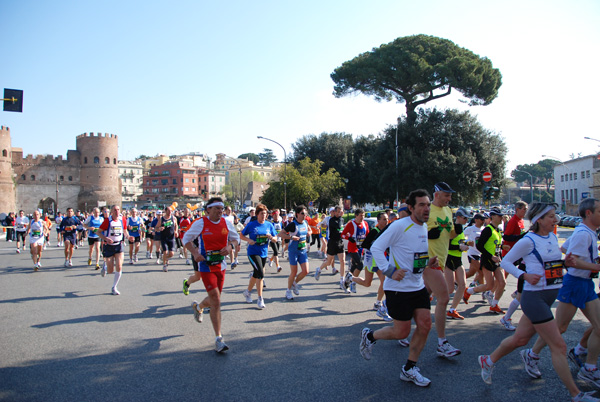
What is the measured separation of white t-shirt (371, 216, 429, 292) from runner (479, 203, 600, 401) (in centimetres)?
79

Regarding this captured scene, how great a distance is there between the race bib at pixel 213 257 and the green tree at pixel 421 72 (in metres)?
33.7

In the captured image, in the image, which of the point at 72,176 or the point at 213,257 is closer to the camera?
the point at 213,257

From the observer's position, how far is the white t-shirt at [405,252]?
4199mm

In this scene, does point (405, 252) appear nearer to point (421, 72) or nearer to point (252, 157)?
point (421, 72)

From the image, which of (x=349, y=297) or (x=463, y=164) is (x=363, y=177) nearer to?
(x=463, y=164)

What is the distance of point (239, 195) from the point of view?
333 ft

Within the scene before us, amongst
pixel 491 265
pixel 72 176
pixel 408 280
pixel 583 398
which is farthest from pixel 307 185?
pixel 72 176

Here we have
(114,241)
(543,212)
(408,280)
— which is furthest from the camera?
(114,241)

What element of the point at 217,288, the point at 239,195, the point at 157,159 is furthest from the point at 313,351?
the point at 157,159

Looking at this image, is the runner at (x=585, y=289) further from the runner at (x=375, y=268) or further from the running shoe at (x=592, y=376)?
the runner at (x=375, y=268)

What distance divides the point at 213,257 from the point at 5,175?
7566 centimetres

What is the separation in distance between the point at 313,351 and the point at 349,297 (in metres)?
3.38

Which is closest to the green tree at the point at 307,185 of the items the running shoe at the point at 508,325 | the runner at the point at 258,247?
the runner at the point at 258,247

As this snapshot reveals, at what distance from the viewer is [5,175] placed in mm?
66375
